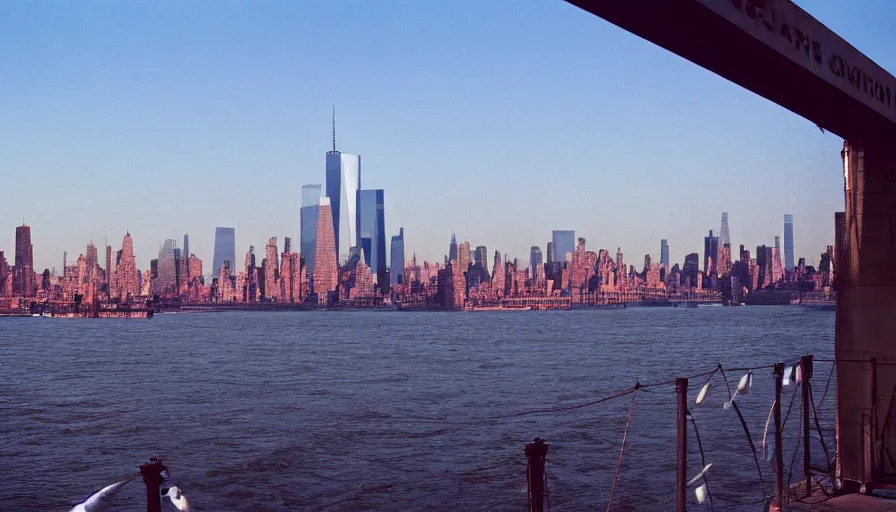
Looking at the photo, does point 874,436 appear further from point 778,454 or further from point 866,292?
point 866,292

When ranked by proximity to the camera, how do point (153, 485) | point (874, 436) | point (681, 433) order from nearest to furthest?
point (153, 485) < point (681, 433) < point (874, 436)

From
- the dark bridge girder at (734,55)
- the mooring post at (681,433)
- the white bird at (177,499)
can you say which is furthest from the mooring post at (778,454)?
the white bird at (177,499)

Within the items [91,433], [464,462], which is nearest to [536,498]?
[464,462]

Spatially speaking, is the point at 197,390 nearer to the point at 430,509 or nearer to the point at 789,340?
the point at 430,509

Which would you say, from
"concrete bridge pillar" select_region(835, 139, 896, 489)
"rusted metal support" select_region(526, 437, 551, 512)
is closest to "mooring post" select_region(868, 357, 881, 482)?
"concrete bridge pillar" select_region(835, 139, 896, 489)

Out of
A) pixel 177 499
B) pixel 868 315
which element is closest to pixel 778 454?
pixel 868 315

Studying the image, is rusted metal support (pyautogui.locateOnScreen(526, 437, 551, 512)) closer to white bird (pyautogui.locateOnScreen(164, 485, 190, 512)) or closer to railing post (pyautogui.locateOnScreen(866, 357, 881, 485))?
white bird (pyautogui.locateOnScreen(164, 485, 190, 512))

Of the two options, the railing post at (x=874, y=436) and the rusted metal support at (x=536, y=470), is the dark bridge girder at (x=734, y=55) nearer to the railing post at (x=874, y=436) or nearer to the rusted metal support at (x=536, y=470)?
the railing post at (x=874, y=436)
